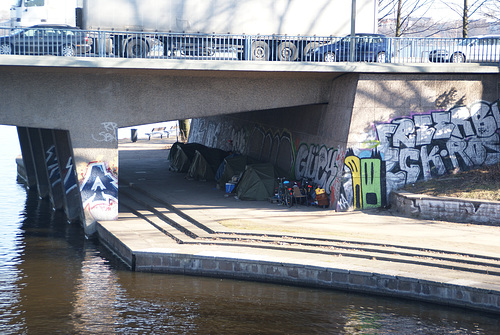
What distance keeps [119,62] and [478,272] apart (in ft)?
43.1

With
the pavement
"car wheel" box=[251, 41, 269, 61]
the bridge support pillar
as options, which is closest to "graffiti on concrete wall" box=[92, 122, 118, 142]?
the bridge support pillar

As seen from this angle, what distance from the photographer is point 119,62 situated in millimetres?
21500

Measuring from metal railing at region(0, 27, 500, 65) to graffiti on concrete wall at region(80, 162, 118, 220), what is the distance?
4.18 meters

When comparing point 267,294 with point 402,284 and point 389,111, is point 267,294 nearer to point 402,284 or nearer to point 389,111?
point 402,284

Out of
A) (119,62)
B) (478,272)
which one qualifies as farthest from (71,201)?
(478,272)

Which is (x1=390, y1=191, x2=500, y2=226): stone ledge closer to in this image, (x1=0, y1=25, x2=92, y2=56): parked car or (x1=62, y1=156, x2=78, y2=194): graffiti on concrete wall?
(x1=0, y1=25, x2=92, y2=56): parked car

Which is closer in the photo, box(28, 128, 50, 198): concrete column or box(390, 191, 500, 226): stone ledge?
box(390, 191, 500, 226): stone ledge

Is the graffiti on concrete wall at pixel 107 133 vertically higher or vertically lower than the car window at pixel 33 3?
lower

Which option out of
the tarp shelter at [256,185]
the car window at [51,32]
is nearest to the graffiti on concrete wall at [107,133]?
the car window at [51,32]

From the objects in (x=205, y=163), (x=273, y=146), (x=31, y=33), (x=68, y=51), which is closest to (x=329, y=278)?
(x=68, y=51)

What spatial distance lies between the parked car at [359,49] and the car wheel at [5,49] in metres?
11.0

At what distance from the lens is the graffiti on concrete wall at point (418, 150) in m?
24.1

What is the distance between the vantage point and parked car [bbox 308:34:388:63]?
80.4ft

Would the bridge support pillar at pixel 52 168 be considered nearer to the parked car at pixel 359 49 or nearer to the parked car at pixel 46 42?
the parked car at pixel 46 42
